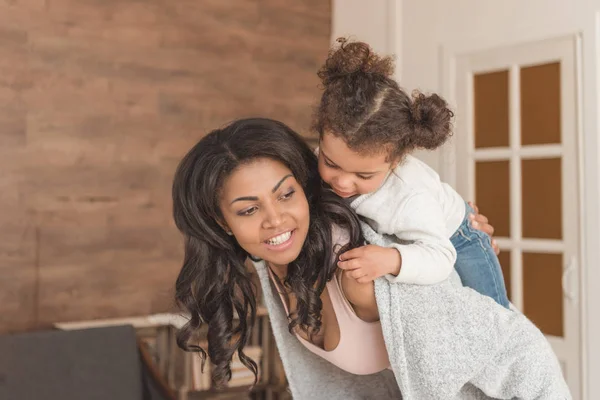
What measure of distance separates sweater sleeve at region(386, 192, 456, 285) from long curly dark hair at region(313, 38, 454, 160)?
0.13 metres

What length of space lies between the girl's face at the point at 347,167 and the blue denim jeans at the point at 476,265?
40 centimetres

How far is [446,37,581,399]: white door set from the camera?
3453mm

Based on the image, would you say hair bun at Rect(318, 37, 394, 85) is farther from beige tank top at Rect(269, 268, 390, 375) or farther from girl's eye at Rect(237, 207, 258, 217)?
beige tank top at Rect(269, 268, 390, 375)

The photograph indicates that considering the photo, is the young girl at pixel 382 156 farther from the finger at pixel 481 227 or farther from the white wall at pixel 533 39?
the white wall at pixel 533 39

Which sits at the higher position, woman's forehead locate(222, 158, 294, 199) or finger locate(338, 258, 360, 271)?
woman's forehead locate(222, 158, 294, 199)

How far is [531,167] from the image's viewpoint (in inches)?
144

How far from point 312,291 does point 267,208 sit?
259 millimetres

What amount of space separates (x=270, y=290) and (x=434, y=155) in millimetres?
2507

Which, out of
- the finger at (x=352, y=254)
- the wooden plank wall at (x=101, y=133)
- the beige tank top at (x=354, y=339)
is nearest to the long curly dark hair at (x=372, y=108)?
the finger at (x=352, y=254)

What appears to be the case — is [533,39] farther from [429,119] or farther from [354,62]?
[354,62]

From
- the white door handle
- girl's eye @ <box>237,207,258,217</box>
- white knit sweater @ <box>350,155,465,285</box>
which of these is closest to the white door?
the white door handle

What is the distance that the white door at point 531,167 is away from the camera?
3.45 m

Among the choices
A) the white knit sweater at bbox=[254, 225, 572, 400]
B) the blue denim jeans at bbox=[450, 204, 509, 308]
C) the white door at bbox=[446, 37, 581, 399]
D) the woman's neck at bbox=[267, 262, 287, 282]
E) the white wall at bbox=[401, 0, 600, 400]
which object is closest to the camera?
the white knit sweater at bbox=[254, 225, 572, 400]

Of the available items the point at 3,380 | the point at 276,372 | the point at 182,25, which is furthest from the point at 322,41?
the point at 3,380
